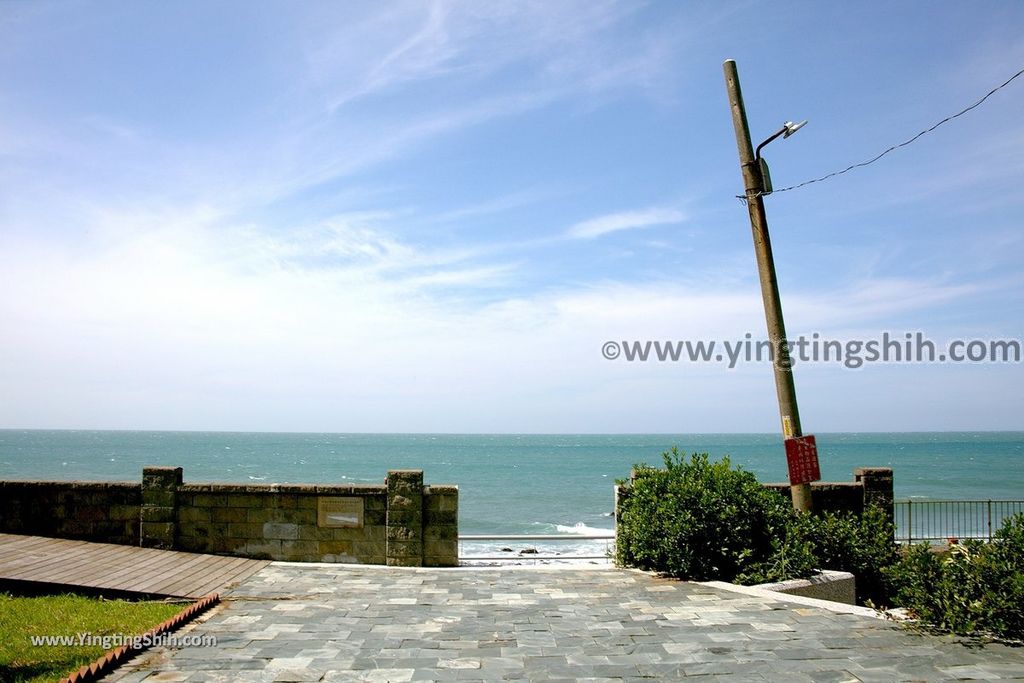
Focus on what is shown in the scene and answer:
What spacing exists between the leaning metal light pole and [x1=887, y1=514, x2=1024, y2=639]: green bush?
2.50 metres

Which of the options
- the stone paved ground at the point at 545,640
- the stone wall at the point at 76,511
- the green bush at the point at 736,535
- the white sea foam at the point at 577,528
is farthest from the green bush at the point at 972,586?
the white sea foam at the point at 577,528

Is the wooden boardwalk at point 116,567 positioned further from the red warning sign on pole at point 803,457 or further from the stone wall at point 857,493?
the stone wall at point 857,493

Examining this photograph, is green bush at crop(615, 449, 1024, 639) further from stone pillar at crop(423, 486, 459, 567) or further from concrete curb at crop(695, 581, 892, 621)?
stone pillar at crop(423, 486, 459, 567)

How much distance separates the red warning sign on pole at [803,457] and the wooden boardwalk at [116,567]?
24.8 ft

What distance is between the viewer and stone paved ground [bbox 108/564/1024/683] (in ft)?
19.2

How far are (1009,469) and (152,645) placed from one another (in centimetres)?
9781

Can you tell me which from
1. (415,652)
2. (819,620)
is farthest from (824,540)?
(415,652)

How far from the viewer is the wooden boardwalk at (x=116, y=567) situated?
8.76 meters

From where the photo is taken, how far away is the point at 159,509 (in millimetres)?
11125

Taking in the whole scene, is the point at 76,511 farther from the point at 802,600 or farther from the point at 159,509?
the point at 802,600

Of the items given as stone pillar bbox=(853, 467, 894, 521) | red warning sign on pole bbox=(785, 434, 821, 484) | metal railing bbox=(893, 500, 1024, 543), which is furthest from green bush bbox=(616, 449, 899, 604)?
stone pillar bbox=(853, 467, 894, 521)

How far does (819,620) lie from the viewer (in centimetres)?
743

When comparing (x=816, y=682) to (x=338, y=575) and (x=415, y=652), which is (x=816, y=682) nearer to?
(x=415, y=652)

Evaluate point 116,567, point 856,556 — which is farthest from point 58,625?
point 856,556
